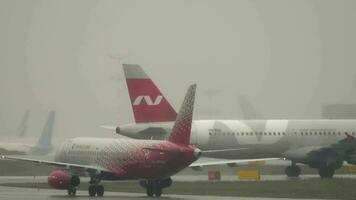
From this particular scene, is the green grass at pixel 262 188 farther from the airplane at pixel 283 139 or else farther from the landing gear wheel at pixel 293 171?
the landing gear wheel at pixel 293 171

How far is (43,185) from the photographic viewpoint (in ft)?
233

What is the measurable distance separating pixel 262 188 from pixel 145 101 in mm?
20650

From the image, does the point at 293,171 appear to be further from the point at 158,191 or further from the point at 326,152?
the point at 158,191

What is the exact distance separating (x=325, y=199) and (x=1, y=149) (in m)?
91.7

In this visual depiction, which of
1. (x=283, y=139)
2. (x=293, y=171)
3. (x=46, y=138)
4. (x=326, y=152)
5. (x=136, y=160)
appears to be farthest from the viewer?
(x=46, y=138)

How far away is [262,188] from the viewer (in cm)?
6400

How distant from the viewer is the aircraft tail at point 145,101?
81.8 m

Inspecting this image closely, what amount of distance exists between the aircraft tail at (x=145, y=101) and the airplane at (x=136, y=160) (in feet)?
70.6

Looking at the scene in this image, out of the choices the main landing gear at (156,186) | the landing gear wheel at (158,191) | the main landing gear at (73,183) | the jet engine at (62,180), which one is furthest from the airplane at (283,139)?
the jet engine at (62,180)

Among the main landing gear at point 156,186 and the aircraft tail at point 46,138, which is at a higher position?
the aircraft tail at point 46,138

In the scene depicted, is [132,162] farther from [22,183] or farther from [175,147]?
[22,183]

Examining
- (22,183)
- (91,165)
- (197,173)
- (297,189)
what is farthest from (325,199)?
(197,173)

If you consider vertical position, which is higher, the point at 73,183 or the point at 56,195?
the point at 73,183

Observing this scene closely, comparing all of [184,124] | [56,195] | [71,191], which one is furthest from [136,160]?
[56,195]
